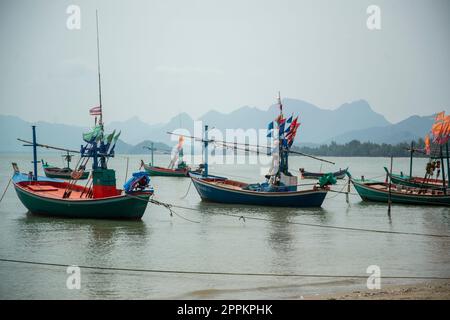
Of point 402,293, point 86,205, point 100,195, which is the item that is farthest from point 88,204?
point 402,293

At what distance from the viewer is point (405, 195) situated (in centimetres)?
3872

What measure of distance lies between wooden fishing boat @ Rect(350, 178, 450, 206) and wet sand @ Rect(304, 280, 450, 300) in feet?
74.4

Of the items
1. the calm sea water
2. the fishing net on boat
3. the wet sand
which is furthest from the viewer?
the fishing net on boat

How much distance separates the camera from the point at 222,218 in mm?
31484

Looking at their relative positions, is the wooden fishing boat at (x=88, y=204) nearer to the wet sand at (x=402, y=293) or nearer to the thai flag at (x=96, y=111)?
the thai flag at (x=96, y=111)

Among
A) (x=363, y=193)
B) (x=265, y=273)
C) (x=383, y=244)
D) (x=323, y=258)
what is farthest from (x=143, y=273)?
(x=363, y=193)

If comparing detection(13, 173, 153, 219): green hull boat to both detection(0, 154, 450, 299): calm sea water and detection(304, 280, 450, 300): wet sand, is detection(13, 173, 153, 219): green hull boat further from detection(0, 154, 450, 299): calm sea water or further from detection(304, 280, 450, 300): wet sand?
detection(304, 280, 450, 300): wet sand

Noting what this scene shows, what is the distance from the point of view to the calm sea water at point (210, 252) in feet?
50.2

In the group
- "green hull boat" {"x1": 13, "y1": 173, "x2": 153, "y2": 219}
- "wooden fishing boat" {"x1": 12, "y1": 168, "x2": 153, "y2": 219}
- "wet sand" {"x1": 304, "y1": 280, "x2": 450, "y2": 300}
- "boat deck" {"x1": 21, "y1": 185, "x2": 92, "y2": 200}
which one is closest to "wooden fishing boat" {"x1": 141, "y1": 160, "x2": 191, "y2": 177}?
"boat deck" {"x1": 21, "y1": 185, "x2": 92, "y2": 200}

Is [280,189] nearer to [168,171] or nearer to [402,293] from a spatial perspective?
[402,293]

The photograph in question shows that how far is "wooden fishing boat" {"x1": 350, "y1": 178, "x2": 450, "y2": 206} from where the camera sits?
38125 millimetres

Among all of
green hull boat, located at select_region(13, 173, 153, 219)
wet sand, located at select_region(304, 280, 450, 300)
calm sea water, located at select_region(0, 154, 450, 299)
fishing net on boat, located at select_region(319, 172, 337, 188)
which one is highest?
fishing net on boat, located at select_region(319, 172, 337, 188)

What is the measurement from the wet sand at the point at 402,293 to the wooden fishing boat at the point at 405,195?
74.4 ft

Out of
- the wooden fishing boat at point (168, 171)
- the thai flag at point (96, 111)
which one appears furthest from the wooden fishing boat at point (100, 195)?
the wooden fishing boat at point (168, 171)
